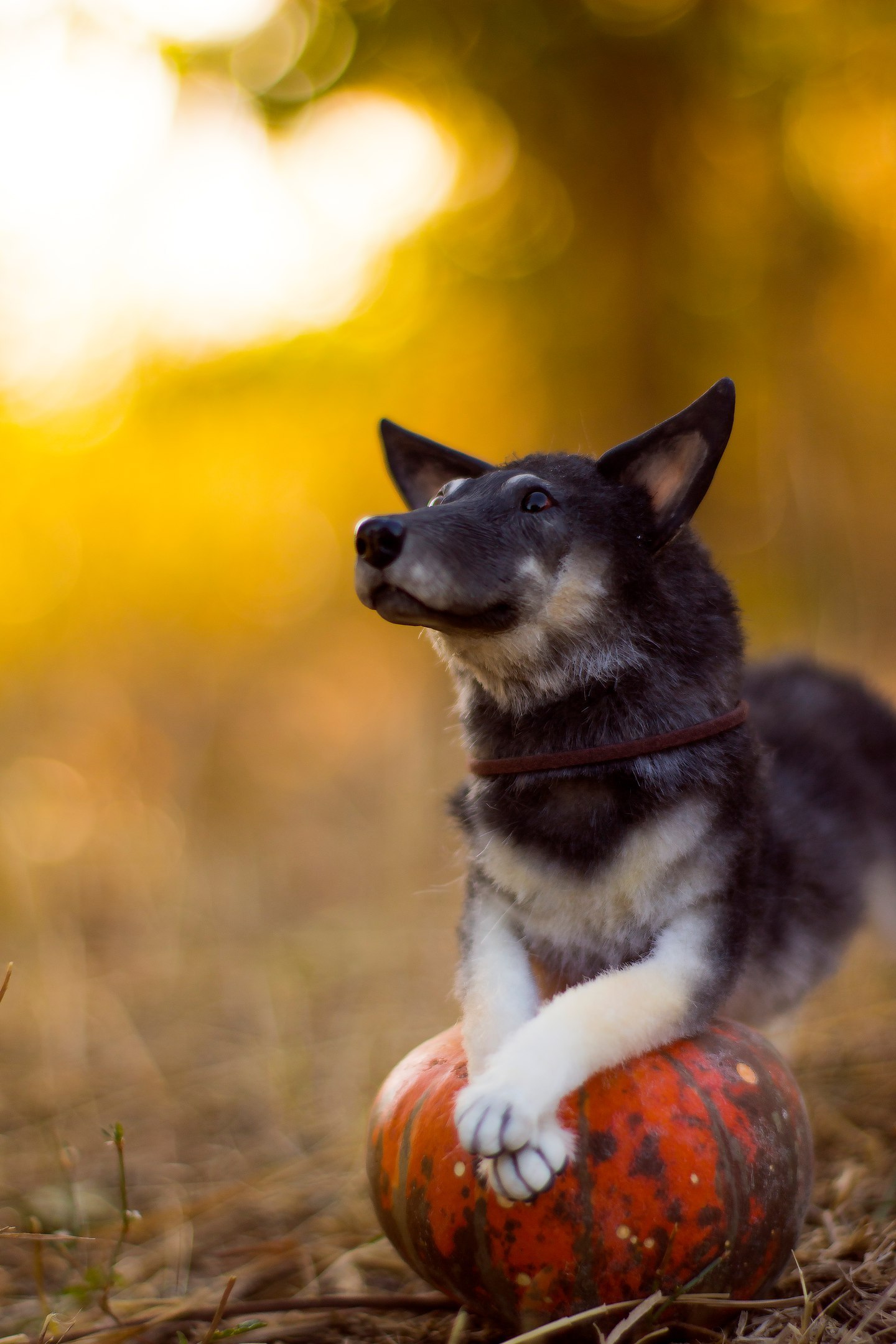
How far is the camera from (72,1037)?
424cm

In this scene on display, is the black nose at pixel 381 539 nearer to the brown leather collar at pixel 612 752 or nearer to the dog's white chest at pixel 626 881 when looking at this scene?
the brown leather collar at pixel 612 752

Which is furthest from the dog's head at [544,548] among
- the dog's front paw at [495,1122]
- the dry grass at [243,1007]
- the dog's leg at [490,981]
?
the dry grass at [243,1007]

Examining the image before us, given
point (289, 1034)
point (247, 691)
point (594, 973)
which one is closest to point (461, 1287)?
point (594, 973)

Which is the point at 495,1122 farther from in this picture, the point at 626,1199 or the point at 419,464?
the point at 419,464

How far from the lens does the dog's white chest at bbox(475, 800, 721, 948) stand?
2.06 meters

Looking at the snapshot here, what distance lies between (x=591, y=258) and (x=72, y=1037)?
5.76m

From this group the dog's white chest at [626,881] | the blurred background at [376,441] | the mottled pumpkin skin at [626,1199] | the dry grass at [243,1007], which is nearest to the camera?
the mottled pumpkin skin at [626,1199]

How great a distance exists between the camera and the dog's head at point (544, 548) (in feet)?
6.33

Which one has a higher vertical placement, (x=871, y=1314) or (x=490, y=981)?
(x=490, y=981)

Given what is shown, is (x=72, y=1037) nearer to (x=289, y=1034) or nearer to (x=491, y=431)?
(x=289, y=1034)

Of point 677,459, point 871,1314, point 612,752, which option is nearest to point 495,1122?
point 612,752

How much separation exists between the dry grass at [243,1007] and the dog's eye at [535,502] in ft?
4.48

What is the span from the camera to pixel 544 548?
2.10m

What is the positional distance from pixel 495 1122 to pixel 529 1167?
0.11 meters
